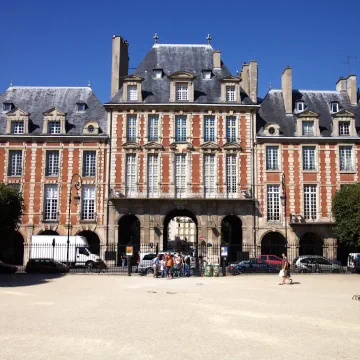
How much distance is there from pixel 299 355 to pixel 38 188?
101 ft

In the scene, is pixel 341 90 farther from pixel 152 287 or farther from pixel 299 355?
pixel 299 355

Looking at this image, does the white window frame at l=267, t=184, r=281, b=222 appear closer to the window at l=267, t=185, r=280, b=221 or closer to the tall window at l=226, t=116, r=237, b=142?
the window at l=267, t=185, r=280, b=221

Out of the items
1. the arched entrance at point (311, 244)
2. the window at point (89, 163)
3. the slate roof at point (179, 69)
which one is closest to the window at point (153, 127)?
the slate roof at point (179, 69)

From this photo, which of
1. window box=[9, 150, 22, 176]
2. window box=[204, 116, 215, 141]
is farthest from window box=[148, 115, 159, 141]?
window box=[9, 150, 22, 176]

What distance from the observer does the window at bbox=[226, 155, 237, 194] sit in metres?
37.1

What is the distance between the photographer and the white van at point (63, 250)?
33.5 m

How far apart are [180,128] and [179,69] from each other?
5726mm

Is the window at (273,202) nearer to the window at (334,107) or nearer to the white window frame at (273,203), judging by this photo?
the white window frame at (273,203)

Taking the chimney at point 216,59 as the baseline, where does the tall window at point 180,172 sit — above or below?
below

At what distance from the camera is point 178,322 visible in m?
12.5

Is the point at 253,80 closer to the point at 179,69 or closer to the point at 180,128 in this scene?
the point at 179,69

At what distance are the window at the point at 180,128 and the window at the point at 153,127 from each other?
147 centimetres

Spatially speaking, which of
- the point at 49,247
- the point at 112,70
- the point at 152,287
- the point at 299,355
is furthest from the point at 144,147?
the point at 299,355

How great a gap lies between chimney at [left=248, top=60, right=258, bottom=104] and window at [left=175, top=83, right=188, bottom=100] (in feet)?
17.2
